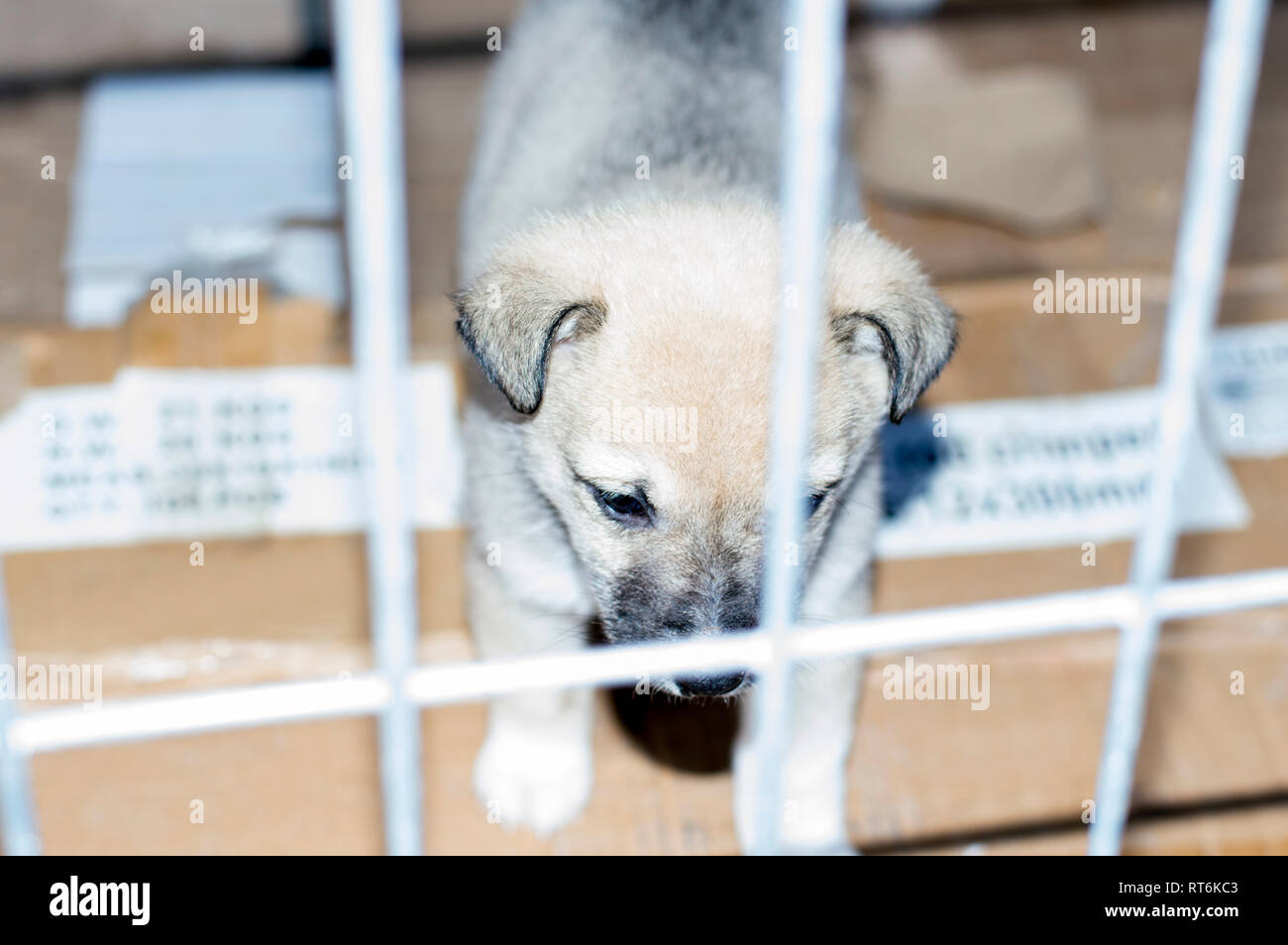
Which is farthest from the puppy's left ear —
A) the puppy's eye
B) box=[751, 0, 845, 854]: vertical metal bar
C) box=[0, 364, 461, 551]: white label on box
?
box=[0, 364, 461, 551]: white label on box

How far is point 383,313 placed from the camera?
2.93ft

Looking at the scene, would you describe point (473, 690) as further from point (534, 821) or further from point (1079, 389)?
point (1079, 389)

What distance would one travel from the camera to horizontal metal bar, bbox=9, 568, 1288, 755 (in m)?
0.96

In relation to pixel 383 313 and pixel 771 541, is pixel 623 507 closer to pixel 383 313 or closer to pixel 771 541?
pixel 771 541

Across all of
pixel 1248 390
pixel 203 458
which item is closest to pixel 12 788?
pixel 203 458

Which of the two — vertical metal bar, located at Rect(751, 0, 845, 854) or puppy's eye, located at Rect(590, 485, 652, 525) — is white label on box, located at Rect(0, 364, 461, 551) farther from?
vertical metal bar, located at Rect(751, 0, 845, 854)

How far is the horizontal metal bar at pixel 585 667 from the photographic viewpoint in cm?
96

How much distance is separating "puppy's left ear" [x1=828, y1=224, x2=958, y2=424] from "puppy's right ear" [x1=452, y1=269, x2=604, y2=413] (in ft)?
1.02

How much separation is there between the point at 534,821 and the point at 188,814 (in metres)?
0.49

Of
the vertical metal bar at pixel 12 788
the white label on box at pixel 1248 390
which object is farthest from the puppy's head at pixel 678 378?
the white label on box at pixel 1248 390

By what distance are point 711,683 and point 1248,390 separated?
1.58m

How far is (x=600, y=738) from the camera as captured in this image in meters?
2.16

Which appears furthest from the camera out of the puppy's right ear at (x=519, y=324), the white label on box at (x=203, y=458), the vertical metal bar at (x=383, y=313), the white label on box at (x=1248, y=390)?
the white label on box at (x=1248, y=390)

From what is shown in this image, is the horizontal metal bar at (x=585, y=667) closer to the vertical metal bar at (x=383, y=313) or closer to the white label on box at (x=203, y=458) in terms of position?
the vertical metal bar at (x=383, y=313)
